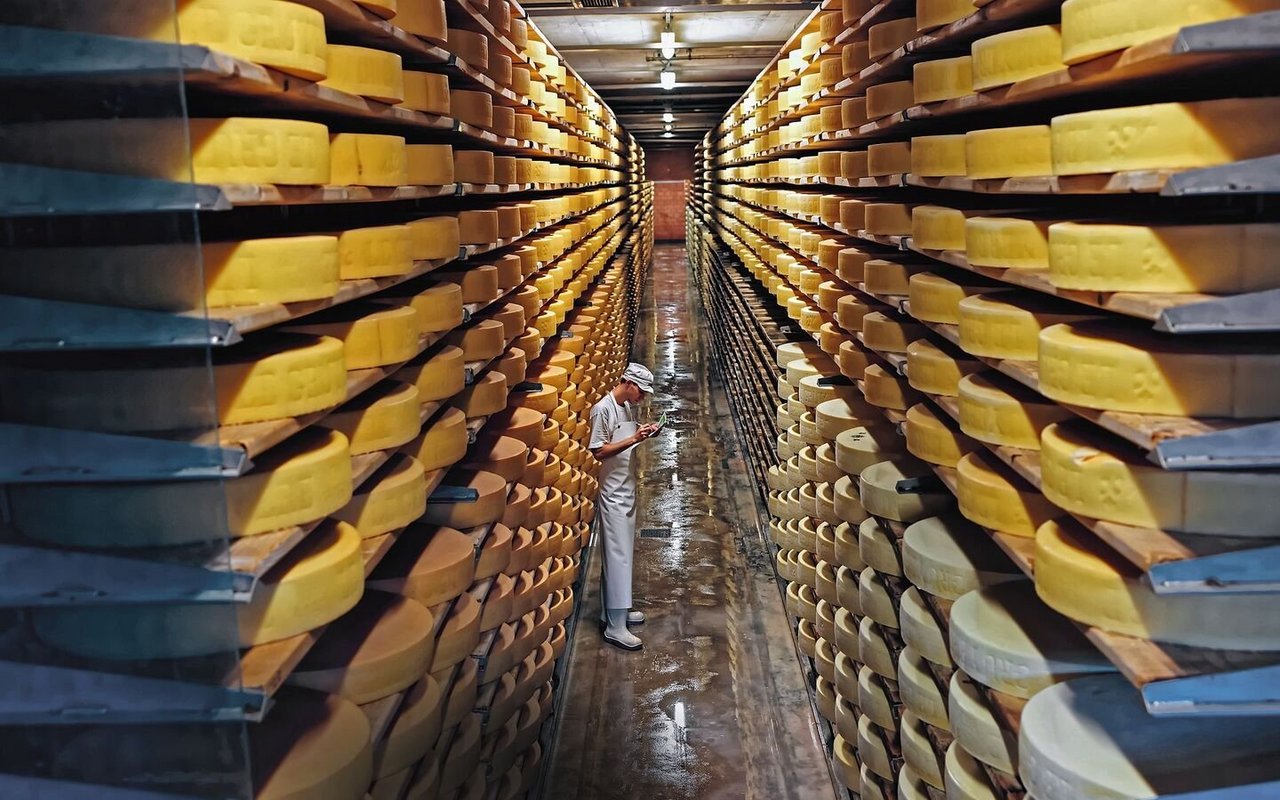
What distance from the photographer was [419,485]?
10.5 ft

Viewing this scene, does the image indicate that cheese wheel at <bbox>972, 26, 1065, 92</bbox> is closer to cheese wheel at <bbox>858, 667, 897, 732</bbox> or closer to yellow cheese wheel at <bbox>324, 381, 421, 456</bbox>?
yellow cheese wheel at <bbox>324, 381, 421, 456</bbox>

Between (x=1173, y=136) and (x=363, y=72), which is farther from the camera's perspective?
(x=363, y=72)

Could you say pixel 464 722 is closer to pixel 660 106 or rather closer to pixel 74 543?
pixel 74 543

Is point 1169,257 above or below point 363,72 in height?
below

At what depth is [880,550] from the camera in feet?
13.4

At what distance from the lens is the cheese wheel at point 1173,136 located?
2059 mm

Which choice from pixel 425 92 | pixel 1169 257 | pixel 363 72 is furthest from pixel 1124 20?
pixel 425 92

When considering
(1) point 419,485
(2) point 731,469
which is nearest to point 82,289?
(1) point 419,485

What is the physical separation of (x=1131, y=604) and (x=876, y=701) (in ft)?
6.77

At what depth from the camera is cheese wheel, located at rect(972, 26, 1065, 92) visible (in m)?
2.77

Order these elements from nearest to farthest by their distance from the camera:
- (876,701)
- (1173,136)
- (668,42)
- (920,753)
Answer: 1. (1173,136)
2. (920,753)
3. (876,701)
4. (668,42)

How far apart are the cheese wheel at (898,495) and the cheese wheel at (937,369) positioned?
425mm

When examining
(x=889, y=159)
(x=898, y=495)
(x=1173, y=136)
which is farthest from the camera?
(x=889, y=159)

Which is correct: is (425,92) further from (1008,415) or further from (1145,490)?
(1145,490)
